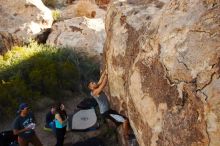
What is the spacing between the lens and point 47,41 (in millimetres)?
14047

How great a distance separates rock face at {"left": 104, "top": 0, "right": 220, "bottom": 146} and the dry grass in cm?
893

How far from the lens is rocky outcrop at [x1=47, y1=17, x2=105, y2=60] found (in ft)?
42.4

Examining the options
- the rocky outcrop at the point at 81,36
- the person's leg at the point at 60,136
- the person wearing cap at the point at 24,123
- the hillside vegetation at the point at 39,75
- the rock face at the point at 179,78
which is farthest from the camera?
the rocky outcrop at the point at 81,36

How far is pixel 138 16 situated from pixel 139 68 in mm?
2018

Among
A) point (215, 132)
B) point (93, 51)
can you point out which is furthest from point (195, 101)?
point (93, 51)

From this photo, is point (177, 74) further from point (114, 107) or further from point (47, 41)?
point (47, 41)

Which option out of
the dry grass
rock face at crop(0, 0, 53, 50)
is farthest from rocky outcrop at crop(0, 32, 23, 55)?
the dry grass

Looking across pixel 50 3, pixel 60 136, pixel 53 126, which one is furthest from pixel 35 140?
pixel 50 3

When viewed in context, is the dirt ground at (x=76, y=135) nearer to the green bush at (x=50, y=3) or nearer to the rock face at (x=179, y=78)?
the rock face at (x=179, y=78)

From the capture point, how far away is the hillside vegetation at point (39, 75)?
11055mm

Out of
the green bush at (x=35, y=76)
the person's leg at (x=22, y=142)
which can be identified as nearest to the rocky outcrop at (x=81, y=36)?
the green bush at (x=35, y=76)

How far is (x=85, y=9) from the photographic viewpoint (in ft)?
55.3

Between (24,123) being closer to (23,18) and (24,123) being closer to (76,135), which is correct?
(76,135)

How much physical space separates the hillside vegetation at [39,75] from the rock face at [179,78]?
168 inches
